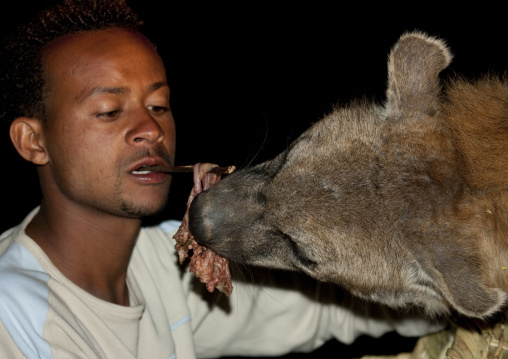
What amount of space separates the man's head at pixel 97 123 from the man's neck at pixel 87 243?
0.18ft

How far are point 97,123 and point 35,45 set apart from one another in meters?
0.40

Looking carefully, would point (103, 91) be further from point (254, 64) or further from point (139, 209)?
point (254, 64)

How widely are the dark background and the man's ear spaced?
127 centimetres

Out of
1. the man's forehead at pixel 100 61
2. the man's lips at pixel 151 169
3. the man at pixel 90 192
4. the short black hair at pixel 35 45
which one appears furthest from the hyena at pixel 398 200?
the short black hair at pixel 35 45

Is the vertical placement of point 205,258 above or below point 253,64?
below

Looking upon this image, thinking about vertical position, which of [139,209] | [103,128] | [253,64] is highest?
[253,64]

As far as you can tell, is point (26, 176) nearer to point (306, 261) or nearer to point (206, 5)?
point (206, 5)

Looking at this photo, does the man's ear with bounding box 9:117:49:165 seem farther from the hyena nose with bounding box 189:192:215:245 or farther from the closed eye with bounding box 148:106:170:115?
the hyena nose with bounding box 189:192:215:245

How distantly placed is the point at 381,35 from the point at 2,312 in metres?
2.43

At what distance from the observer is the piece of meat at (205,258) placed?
1421 mm

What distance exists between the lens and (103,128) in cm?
144

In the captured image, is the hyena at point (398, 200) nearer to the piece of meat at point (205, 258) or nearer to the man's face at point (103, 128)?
the piece of meat at point (205, 258)

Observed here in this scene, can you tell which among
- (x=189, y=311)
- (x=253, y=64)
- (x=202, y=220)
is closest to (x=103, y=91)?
(x=202, y=220)

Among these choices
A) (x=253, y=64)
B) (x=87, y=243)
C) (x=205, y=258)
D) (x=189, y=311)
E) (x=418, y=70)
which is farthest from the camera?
(x=253, y=64)
